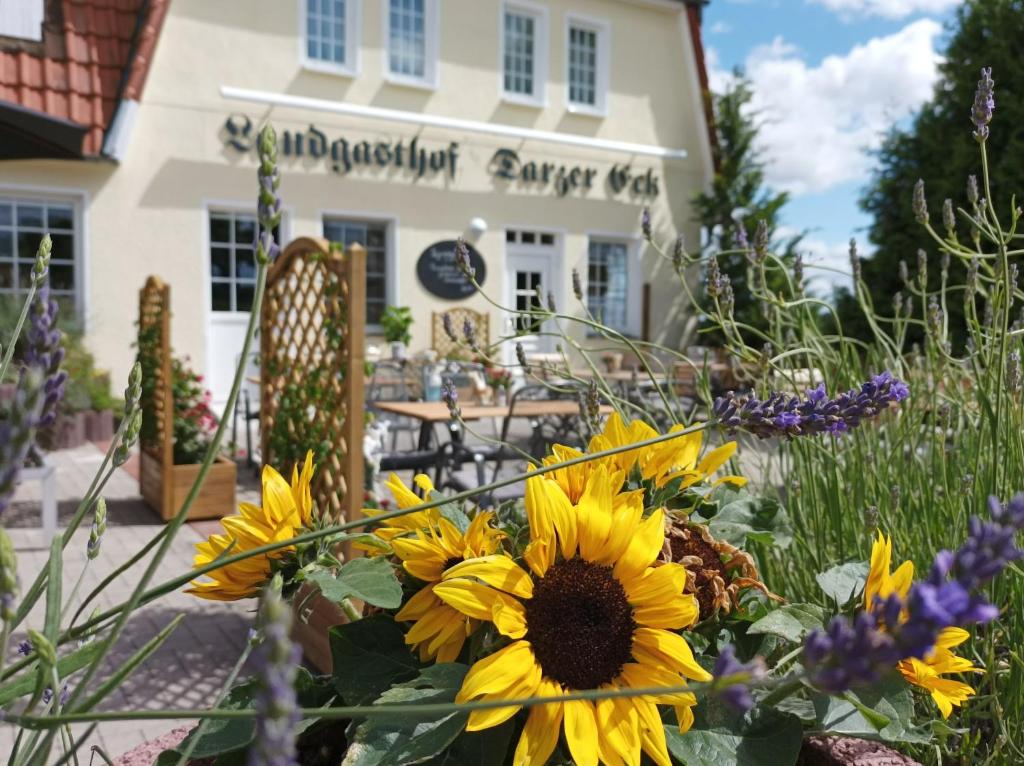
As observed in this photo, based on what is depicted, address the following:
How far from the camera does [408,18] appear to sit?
1127 centimetres

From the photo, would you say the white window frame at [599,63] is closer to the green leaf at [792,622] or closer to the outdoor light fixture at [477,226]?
the outdoor light fixture at [477,226]

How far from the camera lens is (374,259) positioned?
450 inches

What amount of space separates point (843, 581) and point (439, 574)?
386 mm

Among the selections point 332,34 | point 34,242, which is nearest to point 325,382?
point 34,242

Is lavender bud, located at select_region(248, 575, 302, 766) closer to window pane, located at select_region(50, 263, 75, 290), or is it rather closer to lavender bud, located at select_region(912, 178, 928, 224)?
lavender bud, located at select_region(912, 178, 928, 224)

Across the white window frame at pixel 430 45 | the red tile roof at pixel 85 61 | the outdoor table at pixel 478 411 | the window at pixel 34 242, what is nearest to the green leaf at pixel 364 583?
the outdoor table at pixel 478 411

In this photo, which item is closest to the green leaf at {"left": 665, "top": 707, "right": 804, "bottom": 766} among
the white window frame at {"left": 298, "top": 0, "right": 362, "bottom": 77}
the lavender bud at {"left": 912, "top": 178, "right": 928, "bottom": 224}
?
the lavender bud at {"left": 912, "top": 178, "right": 928, "bottom": 224}

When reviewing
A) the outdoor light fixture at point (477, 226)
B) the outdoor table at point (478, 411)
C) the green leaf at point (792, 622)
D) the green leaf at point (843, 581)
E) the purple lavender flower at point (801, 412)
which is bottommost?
the outdoor table at point (478, 411)

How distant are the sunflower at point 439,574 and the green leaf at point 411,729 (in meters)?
0.05

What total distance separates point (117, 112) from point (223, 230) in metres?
1.79

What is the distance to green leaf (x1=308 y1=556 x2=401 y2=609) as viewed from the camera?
0.66m

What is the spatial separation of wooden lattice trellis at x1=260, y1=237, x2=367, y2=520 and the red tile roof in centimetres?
523

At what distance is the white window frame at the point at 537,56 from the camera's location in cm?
1195

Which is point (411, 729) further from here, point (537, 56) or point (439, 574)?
point (537, 56)
